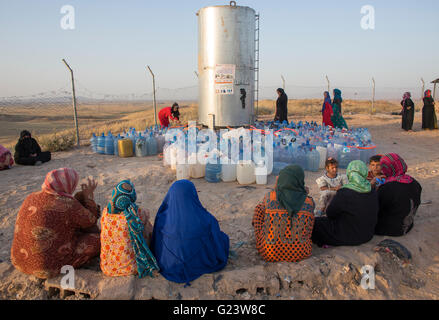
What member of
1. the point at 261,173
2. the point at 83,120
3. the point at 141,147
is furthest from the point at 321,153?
the point at 83,120

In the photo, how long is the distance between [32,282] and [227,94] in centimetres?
668

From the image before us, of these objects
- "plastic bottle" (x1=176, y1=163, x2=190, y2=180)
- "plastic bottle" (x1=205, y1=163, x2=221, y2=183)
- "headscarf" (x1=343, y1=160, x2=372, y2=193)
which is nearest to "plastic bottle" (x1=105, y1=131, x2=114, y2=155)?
"plastic bottle" (x1=176, y1=163, x2=190, y2=180)

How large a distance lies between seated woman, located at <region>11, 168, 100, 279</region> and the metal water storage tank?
6.20 m

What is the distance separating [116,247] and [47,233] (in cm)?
56

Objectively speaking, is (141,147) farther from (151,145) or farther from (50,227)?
(50,227)

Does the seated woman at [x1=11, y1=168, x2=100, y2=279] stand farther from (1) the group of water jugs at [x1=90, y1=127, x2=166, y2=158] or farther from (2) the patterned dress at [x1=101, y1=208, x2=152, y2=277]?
(1) the group of water jugs at [x1=90, y1=127, x2=166, y2=158]

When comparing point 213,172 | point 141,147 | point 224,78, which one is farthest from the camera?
point 224,78

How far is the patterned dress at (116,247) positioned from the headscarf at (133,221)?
51 mm

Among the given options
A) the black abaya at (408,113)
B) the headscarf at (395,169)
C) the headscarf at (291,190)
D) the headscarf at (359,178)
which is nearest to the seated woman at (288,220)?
the headscarf at (291,190)

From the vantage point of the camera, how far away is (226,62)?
8195mm

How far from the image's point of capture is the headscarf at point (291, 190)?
2719 millimetres

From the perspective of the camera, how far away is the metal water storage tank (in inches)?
318

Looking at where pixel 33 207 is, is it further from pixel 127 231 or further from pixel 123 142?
pixel 123 142

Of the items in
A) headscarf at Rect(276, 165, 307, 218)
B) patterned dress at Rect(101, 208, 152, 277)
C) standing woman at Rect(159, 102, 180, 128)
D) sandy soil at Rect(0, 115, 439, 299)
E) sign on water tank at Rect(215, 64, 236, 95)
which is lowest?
sandy soil at Rect(0, 115, 439, 299)
